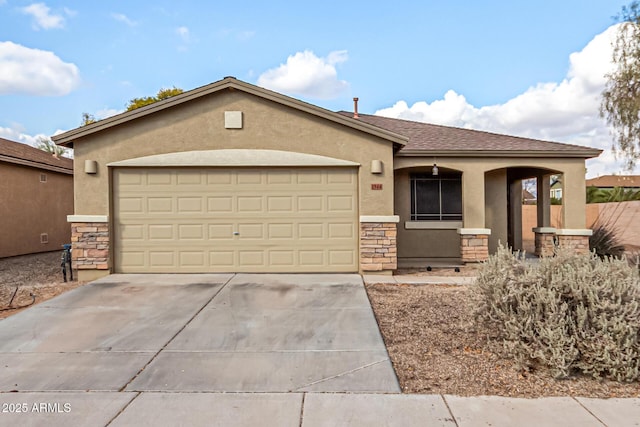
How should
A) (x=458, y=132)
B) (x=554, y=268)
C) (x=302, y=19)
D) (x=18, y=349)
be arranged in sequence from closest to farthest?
(x=554, y=268) < (x=18, y=349) < (x=302, y=19) < (x=458, y=132)

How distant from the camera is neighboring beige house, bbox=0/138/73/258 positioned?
42.8 feet

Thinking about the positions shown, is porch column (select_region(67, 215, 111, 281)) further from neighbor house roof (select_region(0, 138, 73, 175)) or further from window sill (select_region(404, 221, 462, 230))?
window sill (select_region(404, 221, 462, 230))

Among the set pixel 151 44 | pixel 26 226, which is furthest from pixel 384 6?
pixel 26 226

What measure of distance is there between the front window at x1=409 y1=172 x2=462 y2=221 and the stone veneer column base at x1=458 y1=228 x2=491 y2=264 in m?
1.22

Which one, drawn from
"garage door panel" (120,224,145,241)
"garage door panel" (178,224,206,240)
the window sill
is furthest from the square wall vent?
the window sill

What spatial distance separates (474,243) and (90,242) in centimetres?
945

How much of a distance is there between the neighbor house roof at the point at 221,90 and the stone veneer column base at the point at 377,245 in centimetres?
204

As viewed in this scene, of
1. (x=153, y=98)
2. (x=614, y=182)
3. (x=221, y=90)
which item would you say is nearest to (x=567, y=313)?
(x=221, y=90)

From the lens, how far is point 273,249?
30.2ft

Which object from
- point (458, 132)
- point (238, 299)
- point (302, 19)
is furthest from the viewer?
point (458, 132)

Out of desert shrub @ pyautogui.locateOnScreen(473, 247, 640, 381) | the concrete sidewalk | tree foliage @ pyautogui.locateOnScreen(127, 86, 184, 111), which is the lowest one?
the concrete sidewalk

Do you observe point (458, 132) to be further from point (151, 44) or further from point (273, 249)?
point (151, 44)

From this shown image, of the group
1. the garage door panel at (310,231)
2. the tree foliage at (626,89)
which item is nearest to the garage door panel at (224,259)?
the garage door panel at (310,231)

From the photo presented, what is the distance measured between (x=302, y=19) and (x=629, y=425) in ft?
37.4
